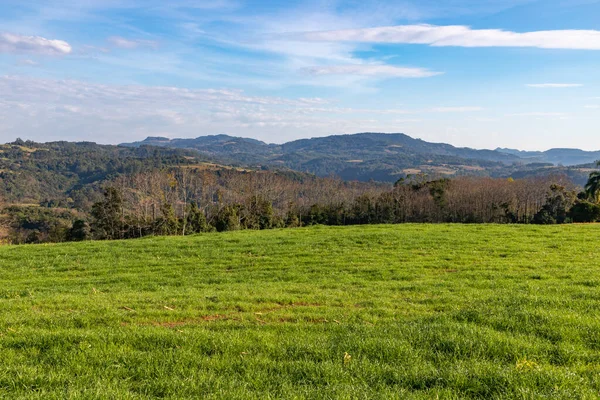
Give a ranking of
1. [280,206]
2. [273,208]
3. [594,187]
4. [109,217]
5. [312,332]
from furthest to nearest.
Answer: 1. [280,206]
2. [273,208]
3. [109,217]
4. [594,187]
5. [312,332]

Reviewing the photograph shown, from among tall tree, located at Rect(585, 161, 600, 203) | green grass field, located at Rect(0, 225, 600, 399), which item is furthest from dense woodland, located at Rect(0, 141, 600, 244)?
green grass field, located at Rect(0, 225, 600, 399)

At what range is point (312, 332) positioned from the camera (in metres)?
7.88

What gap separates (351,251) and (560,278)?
10.2m

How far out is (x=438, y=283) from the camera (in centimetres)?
1390

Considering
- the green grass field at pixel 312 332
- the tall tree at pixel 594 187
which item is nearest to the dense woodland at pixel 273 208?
the tall tree at pixel 594 187

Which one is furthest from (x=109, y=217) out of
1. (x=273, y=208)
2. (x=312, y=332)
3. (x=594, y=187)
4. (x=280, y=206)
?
(x=594, y=187)

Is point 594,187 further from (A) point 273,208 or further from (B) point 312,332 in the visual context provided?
(B) point 312,332

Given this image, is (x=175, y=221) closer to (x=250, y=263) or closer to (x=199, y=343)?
(x=250, y=263)

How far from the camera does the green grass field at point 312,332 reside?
5359mm

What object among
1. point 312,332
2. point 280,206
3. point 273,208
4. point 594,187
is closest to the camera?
point 312,332

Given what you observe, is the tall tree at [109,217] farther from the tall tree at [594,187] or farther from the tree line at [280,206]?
the tall tree at [594,187]

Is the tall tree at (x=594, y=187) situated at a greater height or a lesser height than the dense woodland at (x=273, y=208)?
greater

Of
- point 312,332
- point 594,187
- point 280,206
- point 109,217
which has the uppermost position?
point 594,187

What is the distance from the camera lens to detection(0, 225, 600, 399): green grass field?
17.6 feet
